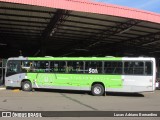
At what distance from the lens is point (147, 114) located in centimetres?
761

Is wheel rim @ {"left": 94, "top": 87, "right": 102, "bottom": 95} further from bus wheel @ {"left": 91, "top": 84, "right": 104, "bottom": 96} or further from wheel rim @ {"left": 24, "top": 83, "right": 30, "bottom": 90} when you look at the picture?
wheel rim @ {"left": 24, "top": 83, "right": 30, "bottom": 90}

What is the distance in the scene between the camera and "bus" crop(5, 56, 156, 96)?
2284cm

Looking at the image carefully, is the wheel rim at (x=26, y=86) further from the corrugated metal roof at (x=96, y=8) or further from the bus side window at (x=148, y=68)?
the bus side window at (x=148, y=68)

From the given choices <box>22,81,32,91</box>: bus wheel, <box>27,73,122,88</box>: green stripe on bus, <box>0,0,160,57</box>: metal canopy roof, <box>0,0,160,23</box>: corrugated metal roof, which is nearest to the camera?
<box>0,0,160,23</box>: corrugated metal roof

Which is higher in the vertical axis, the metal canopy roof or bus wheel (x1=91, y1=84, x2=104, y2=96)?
the metal canopy roof

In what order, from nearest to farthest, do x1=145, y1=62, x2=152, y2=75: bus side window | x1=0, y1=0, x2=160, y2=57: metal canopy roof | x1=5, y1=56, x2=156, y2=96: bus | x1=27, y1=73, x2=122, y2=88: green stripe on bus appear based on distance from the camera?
x1=145, y1=62, x2=152, y2=75: bus side window < x1=5, y1=56, x2=156, y2=96: bus < x1=0, y1=0, x2=160, y2=57: metal canopy roof < x1=27, y1=73, x2=122, y2=88: green stripe on bus

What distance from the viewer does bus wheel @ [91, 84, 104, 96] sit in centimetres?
2337

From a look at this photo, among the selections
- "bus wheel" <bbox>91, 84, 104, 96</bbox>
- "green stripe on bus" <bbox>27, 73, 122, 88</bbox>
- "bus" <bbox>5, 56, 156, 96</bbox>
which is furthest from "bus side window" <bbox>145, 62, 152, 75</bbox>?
Result: "bus wheel" <bbox>91, 84, 104, 96</bbox>

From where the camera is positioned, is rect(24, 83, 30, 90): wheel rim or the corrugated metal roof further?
rect(24, 83, 30, 90): wheel rim

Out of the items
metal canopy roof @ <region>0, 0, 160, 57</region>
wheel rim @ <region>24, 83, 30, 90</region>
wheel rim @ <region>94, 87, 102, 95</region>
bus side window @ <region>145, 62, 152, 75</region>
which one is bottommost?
wheel rim @ <region>94, 87, 102, 95</region>

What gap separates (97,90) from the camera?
924 inches

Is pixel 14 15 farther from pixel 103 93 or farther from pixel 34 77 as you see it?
pixel 103 93

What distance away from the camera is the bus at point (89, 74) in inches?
899

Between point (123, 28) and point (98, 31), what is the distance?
3.44m
